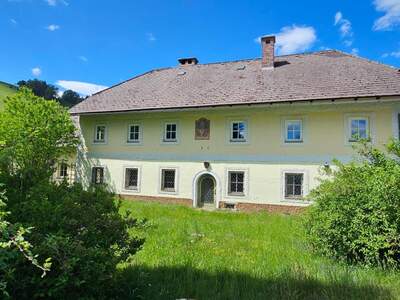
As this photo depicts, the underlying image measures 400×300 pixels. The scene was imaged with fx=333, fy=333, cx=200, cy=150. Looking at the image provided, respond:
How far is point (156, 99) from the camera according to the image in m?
19.6

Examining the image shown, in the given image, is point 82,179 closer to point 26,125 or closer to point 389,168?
point 26,125

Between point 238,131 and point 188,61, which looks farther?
point 188,61

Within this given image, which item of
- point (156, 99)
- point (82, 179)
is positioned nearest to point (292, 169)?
point (156, 99)

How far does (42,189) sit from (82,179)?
18587 mm

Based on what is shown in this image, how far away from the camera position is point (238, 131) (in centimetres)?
1767

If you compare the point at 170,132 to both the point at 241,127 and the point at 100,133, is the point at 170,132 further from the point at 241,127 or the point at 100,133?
the point at 100,133

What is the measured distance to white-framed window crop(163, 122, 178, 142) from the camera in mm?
18984

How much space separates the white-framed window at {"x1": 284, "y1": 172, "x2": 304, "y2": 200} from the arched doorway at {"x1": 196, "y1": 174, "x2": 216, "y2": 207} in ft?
12.9

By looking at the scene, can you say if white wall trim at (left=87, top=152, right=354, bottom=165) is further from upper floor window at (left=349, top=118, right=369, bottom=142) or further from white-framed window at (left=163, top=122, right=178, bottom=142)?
upper floor window at (left=349, top=118, right=369, bottom=142)

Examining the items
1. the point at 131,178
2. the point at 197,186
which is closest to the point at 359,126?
the point at 197,186

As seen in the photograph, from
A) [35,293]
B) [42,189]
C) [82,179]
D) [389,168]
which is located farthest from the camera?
[82,179]

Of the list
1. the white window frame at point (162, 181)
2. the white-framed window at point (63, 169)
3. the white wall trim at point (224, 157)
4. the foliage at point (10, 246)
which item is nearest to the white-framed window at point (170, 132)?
the white wall trim at point (224, 157)

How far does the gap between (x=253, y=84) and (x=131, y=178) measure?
29.9 feet

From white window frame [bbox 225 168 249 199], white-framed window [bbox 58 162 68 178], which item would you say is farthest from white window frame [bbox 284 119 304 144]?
white-framed window [bbox 58 162 68 178]
